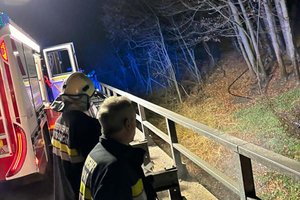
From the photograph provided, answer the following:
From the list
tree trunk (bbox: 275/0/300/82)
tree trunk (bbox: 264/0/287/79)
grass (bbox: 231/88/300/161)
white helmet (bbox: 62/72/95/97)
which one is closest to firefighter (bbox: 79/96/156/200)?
white helmet (bbox: 62/72/95/97)

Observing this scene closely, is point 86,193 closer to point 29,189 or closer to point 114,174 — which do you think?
point 114,174

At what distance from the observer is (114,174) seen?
177 cm

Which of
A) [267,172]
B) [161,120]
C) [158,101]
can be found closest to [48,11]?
[158,101]

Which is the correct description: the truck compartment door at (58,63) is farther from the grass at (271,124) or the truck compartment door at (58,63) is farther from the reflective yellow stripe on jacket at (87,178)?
the reflective yellow stripe on jacket at (87,178)

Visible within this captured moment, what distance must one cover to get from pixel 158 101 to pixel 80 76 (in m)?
18.8

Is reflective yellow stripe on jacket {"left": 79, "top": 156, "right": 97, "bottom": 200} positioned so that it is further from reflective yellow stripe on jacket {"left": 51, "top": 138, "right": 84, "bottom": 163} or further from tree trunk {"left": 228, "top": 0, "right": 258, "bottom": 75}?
tree trunk {"left": 228, "top": 0, "right": 258, "bottom": 75}

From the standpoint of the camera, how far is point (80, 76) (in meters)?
3.12

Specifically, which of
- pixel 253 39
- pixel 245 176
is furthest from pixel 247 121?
pixel 245 176

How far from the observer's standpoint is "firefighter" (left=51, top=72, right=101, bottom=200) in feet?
9.29

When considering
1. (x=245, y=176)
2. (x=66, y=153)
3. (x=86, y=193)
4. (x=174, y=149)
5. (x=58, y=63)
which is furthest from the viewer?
(x=58, y=63)

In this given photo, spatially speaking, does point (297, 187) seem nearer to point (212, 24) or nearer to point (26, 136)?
point (26, 136)

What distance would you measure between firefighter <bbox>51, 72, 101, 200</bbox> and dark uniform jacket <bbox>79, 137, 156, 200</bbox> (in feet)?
2.67

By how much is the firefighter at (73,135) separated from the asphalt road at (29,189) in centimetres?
320

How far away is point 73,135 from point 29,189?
4312 millimetres
